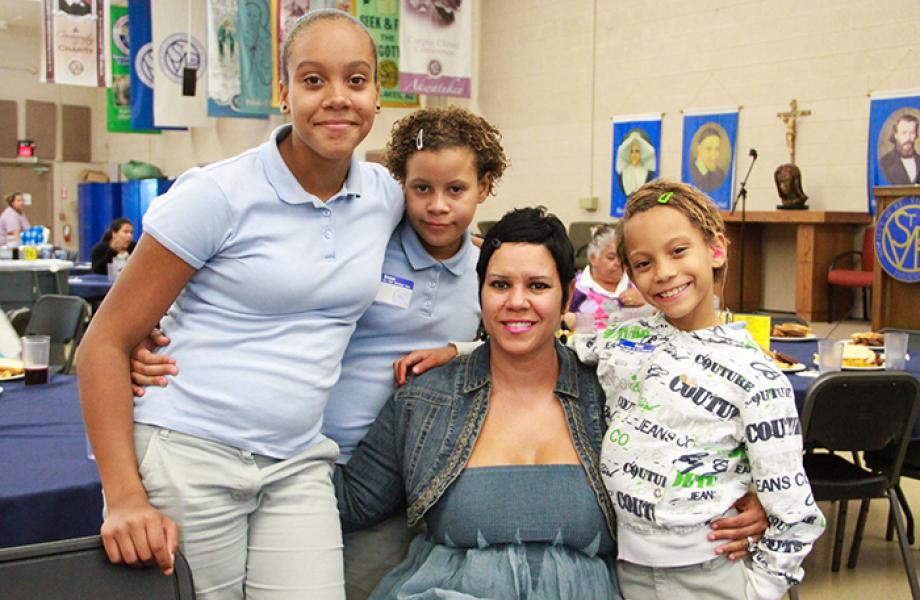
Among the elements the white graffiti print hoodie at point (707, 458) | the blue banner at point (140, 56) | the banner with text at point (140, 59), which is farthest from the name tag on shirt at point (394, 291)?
the banner with text at point (140, 59)

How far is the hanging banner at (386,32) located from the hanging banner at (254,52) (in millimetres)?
1163

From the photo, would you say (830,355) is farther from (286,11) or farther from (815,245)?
(286,11)

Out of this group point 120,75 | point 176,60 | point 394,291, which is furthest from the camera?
point 120,75

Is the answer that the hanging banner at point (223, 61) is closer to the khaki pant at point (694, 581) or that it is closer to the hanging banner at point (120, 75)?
the hanging banner at point (120, 75)

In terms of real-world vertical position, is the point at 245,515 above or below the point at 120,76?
below

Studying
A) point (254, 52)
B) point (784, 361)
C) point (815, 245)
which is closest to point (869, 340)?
point (784, 361)

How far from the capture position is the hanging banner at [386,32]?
9.77 m

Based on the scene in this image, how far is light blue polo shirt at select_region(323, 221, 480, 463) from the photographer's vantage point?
6.56 feet

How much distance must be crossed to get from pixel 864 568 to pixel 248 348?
3.15 meters

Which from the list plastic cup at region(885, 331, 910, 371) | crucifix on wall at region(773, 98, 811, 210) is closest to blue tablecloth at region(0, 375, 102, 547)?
plastic cup at region(885, 331, 910, 371)

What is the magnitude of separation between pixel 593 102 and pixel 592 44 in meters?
0.72

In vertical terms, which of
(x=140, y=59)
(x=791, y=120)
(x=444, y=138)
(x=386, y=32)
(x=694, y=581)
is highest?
(x=140, y=59)

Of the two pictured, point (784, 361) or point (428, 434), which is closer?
point (428, 434)

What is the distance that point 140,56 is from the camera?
1226cm
